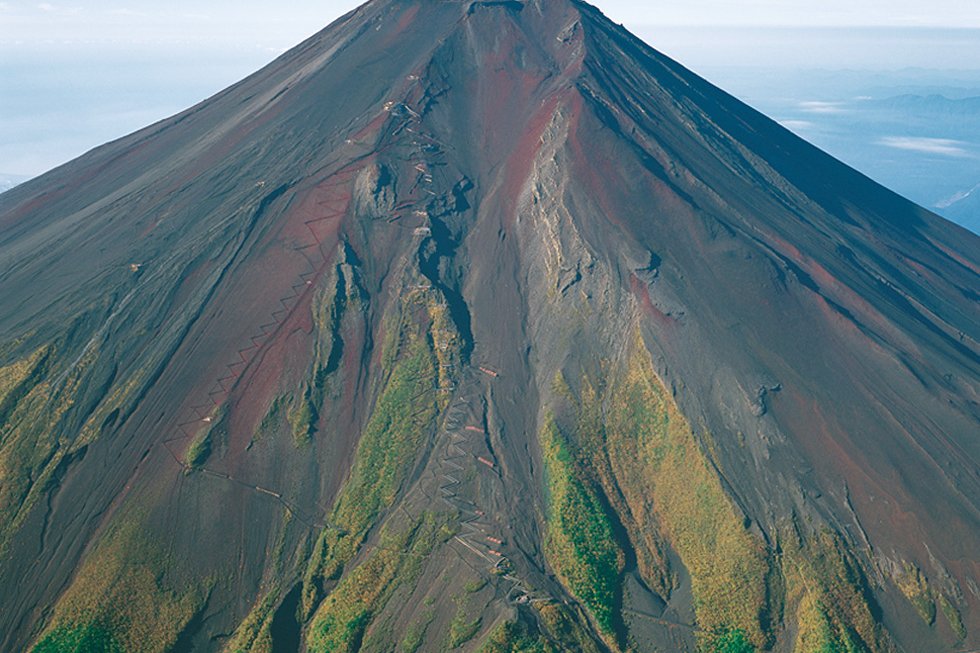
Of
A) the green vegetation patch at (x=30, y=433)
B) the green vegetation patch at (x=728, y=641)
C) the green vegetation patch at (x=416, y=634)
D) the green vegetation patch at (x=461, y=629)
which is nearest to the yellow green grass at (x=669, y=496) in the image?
the green vegetation patch at (x=728, y=641)

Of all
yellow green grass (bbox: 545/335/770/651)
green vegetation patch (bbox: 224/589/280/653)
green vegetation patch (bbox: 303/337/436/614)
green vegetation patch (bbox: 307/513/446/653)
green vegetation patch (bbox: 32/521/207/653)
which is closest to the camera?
green vegetation patch (bbox: 32/521/207/653)

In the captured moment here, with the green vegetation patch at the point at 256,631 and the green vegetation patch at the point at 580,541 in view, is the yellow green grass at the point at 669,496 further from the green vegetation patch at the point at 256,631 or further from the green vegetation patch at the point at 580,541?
the green vegetation patch at the point at 256,631

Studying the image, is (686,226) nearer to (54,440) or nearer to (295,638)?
(295,638)

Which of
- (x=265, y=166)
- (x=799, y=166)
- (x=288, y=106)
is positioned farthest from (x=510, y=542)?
(x=799, y=166)

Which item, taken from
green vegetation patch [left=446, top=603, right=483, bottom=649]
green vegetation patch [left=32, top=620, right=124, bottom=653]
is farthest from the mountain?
green vegetation patch [left=446, top=603, right=483, bottom=649]

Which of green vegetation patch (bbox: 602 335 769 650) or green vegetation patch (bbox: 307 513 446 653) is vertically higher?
green vegetation patch (bbox: 307 513 446 653)

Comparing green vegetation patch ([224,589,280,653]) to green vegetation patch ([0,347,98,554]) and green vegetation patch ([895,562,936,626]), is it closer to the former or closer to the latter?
green vegetation patch ([0,347,98,554])

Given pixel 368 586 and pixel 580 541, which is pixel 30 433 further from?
pixel 580 541
